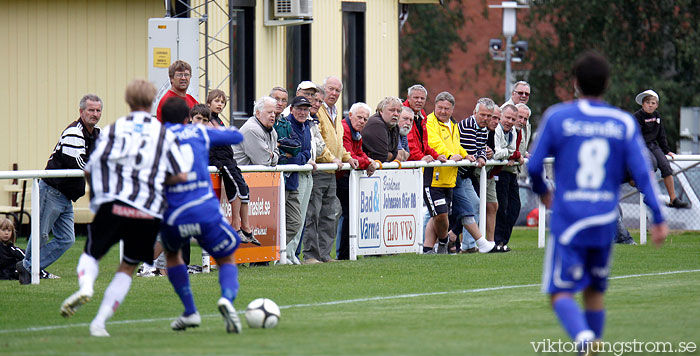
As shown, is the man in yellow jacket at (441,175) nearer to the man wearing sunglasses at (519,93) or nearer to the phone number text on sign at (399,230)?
the phone number text on sign at (399,230)

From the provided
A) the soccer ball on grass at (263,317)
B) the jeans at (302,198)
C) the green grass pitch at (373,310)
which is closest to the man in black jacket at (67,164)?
the green grass pitch at (373,310)

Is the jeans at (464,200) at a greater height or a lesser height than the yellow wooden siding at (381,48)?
lesser

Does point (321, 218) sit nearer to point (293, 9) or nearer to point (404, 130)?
point (404, 130)

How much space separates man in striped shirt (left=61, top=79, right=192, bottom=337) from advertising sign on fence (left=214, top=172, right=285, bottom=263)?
569 centimetres

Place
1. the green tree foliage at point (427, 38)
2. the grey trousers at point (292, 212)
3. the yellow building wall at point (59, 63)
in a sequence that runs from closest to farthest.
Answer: the grey trousers at point (292, 212)
the yellow building wall at point (59, 63)
the green tree foliage at point (427, 38)

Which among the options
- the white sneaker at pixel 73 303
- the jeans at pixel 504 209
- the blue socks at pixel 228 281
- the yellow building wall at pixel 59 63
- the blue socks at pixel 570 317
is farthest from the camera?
the yellow building wall at pixel 59 63

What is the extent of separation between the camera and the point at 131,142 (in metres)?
8.84

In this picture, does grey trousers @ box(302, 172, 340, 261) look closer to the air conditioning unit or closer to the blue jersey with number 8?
the air conditioning unit

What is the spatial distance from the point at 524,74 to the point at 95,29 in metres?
25.8

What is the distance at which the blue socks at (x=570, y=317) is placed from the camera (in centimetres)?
714

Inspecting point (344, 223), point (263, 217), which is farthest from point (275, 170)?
point (344, 223)

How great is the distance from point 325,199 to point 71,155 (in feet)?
12.3

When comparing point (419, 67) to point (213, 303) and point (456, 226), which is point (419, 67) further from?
point (213, 303)

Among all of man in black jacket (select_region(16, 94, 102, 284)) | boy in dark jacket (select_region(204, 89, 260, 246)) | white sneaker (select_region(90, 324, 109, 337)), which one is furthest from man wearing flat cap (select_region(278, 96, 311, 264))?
white sneaker (select_region(90, 324, 109, 337))
